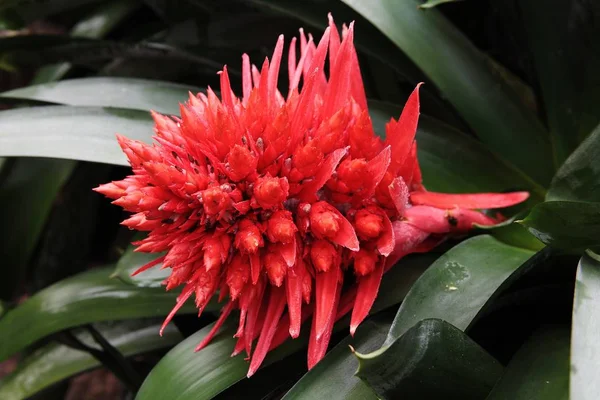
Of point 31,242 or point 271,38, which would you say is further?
point 31,242

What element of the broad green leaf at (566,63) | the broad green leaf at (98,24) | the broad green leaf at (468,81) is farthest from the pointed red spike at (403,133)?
the broad green leaf at (98,24)

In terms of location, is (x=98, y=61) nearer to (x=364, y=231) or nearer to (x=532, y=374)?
(x=364, y=231)

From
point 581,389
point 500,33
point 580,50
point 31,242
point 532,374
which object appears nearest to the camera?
point 581,389

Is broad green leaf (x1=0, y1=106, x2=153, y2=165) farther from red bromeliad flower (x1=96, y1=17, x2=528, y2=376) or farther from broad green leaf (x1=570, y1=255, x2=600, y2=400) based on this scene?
broad green leaf (x1=570, y1=255, x2=600, y2=400)

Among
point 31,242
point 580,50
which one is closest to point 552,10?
point 580,50

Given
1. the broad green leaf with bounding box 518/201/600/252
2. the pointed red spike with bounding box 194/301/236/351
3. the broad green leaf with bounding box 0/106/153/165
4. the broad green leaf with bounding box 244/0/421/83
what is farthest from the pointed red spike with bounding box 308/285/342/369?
the broad green leaf with bounding box 244/0/421/83

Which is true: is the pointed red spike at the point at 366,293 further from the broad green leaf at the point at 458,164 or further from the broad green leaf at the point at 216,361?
the broad green leaf at the point at 458,164

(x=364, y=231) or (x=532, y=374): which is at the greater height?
(x=364, y=231)

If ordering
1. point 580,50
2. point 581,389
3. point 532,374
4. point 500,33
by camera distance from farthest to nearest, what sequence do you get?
point 500,33 < point 580,50 < point 532,374 < point 581,389

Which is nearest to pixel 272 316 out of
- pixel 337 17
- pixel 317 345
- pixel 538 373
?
pixel 317 345
